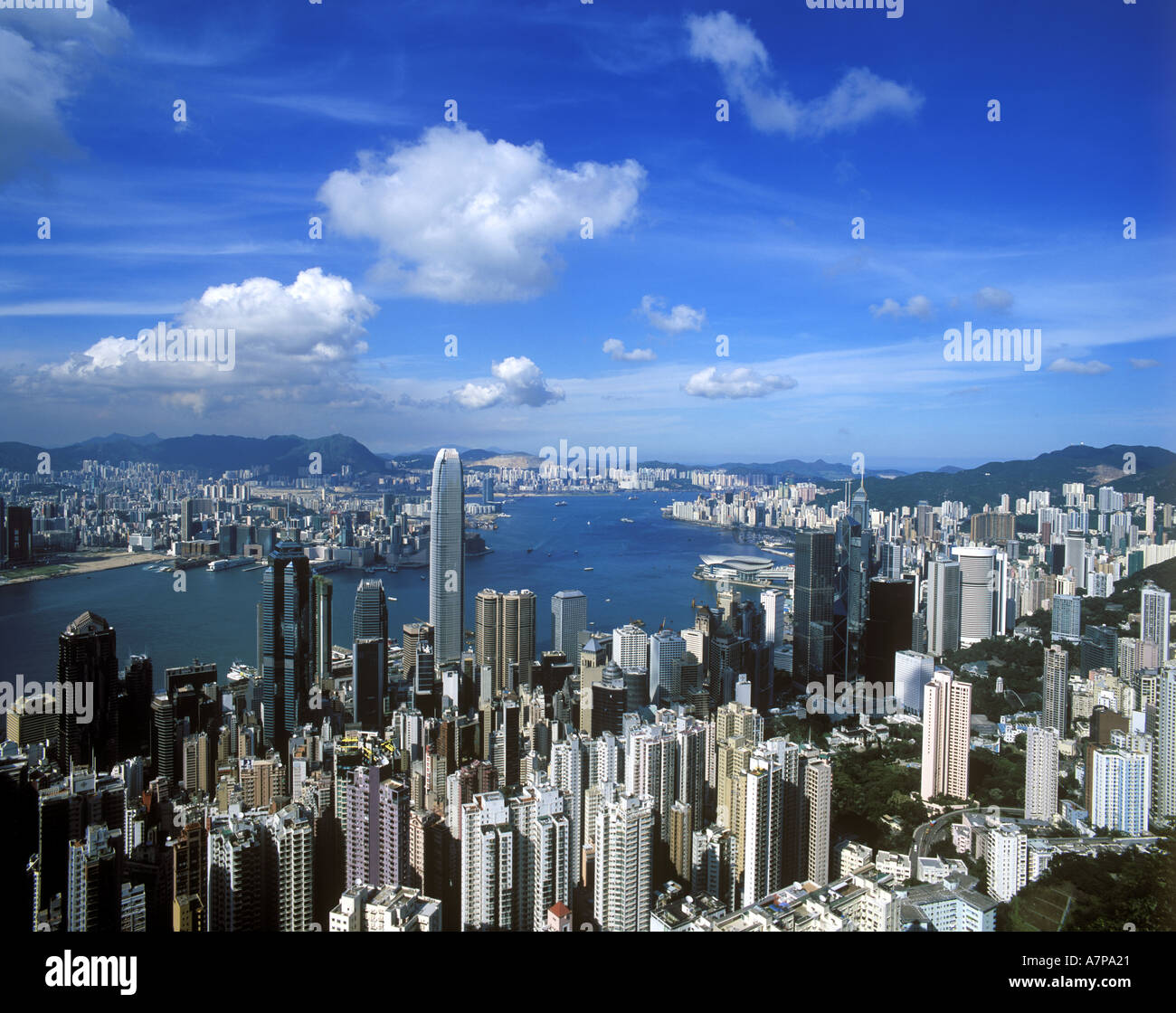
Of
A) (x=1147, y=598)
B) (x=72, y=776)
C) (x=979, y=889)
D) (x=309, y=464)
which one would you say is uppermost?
(x=309, y=464)

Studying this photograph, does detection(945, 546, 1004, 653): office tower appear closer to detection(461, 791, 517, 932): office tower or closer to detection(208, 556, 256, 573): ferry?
detection(461, 791, 517, 932): office tower

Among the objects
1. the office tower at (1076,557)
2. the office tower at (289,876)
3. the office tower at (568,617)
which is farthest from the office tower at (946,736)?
the office tower at (289,876)

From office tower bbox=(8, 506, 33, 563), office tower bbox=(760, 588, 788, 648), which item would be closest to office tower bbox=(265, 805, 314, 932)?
office tower bbox=(8, 506, 33, 563)

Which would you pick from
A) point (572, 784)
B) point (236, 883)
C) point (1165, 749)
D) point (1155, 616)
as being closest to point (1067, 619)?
point (1155, 616)

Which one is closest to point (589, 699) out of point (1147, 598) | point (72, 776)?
point (72, 776)

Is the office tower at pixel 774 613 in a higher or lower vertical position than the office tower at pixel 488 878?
higher

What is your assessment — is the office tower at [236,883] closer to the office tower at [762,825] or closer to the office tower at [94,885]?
the office tower at [94,885]
